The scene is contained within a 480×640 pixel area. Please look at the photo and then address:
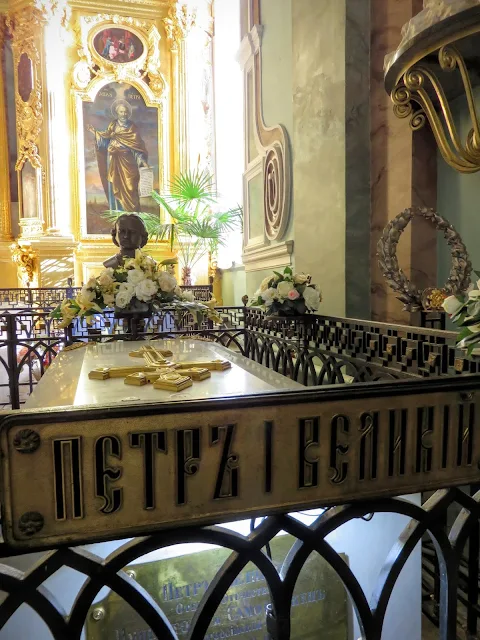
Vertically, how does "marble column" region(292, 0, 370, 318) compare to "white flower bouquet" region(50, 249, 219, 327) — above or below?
above

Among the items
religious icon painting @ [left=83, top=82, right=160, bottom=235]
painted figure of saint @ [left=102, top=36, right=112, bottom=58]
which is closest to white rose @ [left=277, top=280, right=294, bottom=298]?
religious icon painting @ [left=83, top=82, right=160, bottom=235]

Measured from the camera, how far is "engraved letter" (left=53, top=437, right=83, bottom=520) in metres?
0.51

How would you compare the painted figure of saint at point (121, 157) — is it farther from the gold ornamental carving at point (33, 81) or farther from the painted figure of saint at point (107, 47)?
the gold ornamental carving at point (33, 81)

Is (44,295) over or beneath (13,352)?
over

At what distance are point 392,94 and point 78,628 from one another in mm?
2698

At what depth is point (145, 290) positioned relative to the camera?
118 inches

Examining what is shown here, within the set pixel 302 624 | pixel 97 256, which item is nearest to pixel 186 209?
pixel 97 256

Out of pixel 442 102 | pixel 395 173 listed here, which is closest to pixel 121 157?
pixel 395 173

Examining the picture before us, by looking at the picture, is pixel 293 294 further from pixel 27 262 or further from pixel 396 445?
pixel 27 262

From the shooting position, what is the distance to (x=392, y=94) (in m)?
2.52

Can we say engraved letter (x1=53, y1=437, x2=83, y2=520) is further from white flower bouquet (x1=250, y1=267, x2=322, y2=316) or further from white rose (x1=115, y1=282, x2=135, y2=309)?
white rose (x1=115, y1=282, x2=135, y2=309)

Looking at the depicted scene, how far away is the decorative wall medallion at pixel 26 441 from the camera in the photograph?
498 mm

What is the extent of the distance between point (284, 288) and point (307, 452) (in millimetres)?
2237

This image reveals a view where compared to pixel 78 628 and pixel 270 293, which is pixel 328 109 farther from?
pixel 78 628
